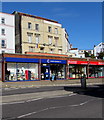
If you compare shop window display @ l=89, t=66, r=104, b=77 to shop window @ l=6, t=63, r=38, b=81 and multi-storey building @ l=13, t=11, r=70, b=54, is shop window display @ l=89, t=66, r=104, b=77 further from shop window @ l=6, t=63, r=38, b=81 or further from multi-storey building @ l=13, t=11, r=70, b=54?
shop window @ l=6, t=63, r=38, b=81

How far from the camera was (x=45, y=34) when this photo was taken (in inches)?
2008

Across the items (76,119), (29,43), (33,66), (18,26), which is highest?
(18,26)

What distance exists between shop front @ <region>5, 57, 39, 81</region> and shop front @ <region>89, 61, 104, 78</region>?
543 inches

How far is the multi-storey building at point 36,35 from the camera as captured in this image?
47.5m

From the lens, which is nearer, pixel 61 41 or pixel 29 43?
pixel 29 43

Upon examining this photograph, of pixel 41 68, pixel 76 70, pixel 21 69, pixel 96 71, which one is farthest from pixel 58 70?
pixel 96 71

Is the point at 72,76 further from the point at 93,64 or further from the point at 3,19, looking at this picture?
the point at 3,19

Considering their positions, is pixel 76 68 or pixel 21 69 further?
pixel 76 68

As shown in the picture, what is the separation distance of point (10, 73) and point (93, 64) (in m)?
19.1

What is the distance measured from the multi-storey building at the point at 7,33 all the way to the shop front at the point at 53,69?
A: 14.4 m

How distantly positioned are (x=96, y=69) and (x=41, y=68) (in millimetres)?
14813

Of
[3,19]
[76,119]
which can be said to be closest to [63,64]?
[3,19]

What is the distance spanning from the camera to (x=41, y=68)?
112ft

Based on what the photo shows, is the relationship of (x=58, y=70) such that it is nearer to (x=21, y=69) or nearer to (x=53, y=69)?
(x=53, y=69)
